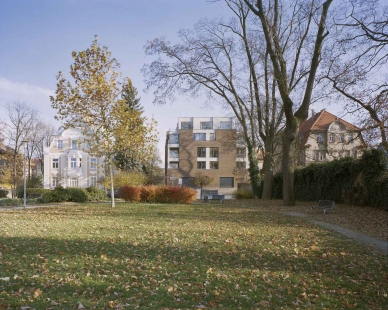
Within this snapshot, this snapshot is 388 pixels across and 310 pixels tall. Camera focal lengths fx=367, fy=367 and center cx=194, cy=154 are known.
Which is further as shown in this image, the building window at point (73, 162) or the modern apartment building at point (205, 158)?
the modern apartment building at point (205, 158)

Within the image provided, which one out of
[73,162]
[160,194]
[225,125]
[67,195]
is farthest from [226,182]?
[67,195]

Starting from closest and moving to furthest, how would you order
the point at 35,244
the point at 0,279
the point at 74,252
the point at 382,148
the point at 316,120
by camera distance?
the point at 0,279, the point at 74,252, the point at 35,244, the point at 382,148, the point at 316,120

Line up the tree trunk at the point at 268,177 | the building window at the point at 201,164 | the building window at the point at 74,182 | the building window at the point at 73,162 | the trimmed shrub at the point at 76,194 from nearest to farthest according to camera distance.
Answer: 1. the tree trunk at the point at 268,177
2. the trimmed shrub at the point at 76,194
3. the building window at the point at 74,182
4. the building window at the point at 73,162
5. the building window at the point at 201,164

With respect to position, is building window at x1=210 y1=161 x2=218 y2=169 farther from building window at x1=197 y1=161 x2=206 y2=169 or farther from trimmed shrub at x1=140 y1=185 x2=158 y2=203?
trimmed shrub at x1=140 y1=185 x2=158 y2=203

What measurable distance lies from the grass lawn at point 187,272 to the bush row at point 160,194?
17380 mm

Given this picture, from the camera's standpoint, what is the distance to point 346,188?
21312mm

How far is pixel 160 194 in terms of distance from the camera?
28.2 meters

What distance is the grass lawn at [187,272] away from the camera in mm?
4922

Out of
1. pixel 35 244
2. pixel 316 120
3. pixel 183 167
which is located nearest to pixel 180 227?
pixel 35 244

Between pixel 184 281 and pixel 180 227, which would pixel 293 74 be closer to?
pixel 180 227

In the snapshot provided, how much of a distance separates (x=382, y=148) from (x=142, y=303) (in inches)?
704

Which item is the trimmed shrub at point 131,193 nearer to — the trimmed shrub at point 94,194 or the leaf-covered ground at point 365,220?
the trimmed shrub at point 94,194

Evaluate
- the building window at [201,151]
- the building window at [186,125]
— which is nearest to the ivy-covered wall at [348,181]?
the building window at [201,151]

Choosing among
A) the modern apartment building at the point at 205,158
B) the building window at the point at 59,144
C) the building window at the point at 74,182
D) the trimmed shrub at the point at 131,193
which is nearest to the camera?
the trimmed shrub at the point at 131,193
